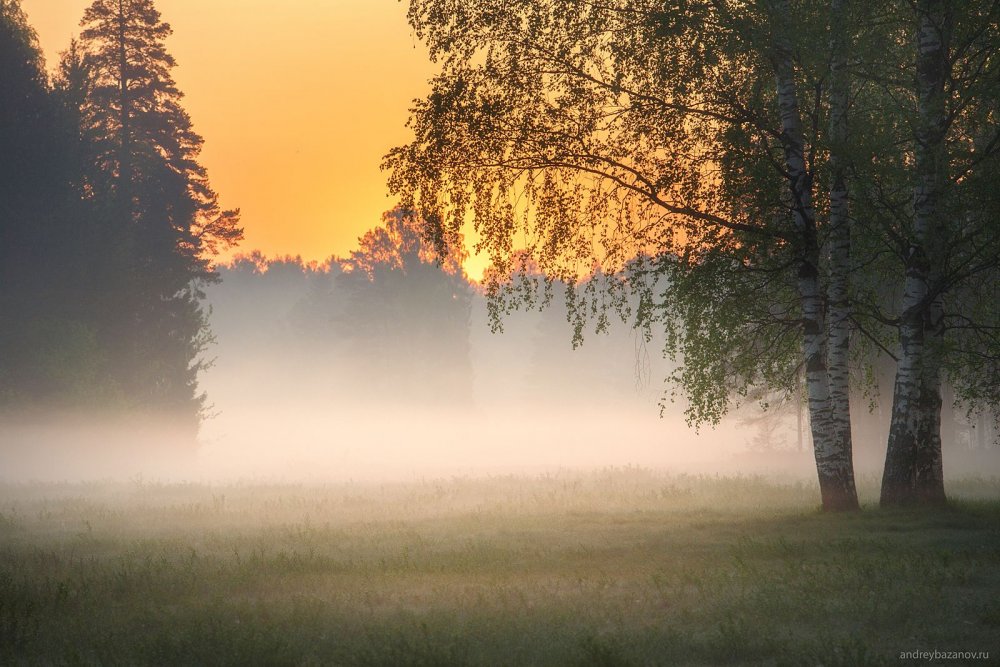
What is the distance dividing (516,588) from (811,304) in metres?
8.90

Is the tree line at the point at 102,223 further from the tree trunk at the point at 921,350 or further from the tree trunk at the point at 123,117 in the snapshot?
the tree trunk at the point at 921,350

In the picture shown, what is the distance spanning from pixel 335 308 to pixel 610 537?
72697 mm

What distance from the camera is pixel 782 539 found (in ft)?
45.1

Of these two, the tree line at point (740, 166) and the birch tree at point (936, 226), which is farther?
the tree line at point (740, 166)

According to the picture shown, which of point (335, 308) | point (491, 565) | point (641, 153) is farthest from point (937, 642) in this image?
point (335, 308)

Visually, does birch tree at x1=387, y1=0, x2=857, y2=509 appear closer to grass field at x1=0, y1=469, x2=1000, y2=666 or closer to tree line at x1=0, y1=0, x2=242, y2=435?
grass field at x1=0, y1=469, x2=1000, y2=666

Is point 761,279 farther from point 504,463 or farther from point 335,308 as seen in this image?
point 335,308

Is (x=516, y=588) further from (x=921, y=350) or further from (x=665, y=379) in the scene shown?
(x=921, y=350)

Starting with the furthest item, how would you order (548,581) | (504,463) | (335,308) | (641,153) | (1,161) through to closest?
1. (335,308)
2. (504,463)
3. (1,161)
4. (641,153)
5. (548,581)

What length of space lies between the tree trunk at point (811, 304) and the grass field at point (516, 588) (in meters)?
0.76

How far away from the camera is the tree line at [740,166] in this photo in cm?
1662

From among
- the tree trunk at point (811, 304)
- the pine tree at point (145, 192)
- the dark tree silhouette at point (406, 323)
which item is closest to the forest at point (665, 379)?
the tree trunk at point (811, 304)

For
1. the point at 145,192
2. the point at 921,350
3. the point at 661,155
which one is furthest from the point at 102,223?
the point at 921,350

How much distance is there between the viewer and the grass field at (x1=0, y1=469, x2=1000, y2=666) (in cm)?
861
